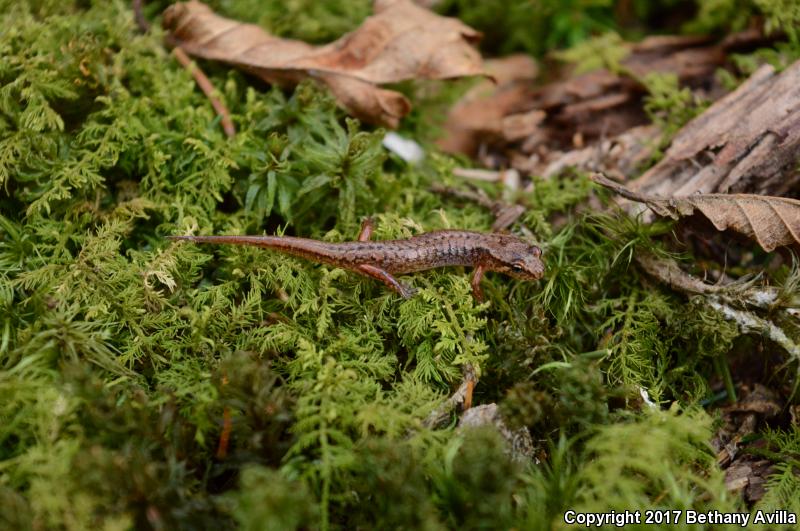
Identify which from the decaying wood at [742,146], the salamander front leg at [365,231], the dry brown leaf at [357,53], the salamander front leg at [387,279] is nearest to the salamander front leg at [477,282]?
the salamander front leg at [387,279]

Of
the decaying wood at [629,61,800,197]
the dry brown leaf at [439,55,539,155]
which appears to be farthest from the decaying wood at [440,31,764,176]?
the decaying wood at [629,61,800,197]

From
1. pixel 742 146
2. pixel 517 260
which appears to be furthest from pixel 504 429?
pixel 742 146

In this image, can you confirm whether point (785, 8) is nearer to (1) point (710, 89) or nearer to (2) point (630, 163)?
(1) point (710, 89)

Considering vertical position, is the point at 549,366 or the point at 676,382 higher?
the point at 549,366

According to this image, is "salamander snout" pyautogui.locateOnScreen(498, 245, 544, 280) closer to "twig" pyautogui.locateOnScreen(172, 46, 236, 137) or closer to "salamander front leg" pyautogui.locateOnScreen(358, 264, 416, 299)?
"salamander front leg" pyautogui.locateOnScreen(358, 264, 416, 299)

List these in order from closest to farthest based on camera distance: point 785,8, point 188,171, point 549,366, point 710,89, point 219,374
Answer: point 219,374 → point 549,366 → point 188,171 → point 785,8 → point 710,89

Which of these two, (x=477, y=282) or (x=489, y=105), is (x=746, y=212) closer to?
(x=477, y=282)

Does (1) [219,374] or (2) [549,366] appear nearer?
(1) [219,374]

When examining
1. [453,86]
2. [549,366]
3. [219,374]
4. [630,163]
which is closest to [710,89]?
[630,163]
